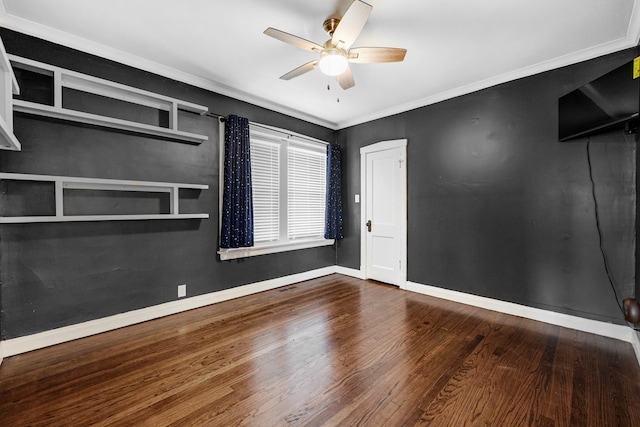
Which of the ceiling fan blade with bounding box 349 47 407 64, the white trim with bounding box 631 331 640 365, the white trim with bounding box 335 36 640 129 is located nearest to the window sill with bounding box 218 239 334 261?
the white trim with bounding box 335 36 640 129

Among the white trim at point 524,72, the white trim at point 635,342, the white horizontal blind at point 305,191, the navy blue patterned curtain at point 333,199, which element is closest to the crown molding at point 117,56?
the white horizontal blind at point 305,191

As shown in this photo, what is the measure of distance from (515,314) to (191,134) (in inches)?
163

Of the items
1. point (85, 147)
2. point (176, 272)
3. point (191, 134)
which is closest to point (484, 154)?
point (191, 134)

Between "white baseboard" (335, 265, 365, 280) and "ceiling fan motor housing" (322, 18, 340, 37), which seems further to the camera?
"white baseboard" (335, 265, 365, 280)

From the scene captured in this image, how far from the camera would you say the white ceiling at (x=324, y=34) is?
2092 millimetres

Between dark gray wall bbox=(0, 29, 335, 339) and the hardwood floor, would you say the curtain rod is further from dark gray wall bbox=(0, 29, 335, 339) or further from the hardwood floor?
the hardwood floor

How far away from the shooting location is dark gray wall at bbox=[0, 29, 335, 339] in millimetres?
2297

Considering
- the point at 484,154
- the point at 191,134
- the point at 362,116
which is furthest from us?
the point at 362,116

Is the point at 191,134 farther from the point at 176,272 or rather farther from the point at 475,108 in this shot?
the point at 475,108

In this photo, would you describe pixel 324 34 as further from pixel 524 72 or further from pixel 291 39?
pixel 524 72

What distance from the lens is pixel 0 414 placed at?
1.60 meters

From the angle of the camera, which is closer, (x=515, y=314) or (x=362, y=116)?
(x=515, y=314)

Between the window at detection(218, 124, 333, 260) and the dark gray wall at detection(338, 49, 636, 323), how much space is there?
59.3 inches

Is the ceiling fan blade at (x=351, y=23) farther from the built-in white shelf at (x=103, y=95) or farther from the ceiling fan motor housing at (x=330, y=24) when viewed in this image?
the built-in white shelf at (x=103, y=95)
